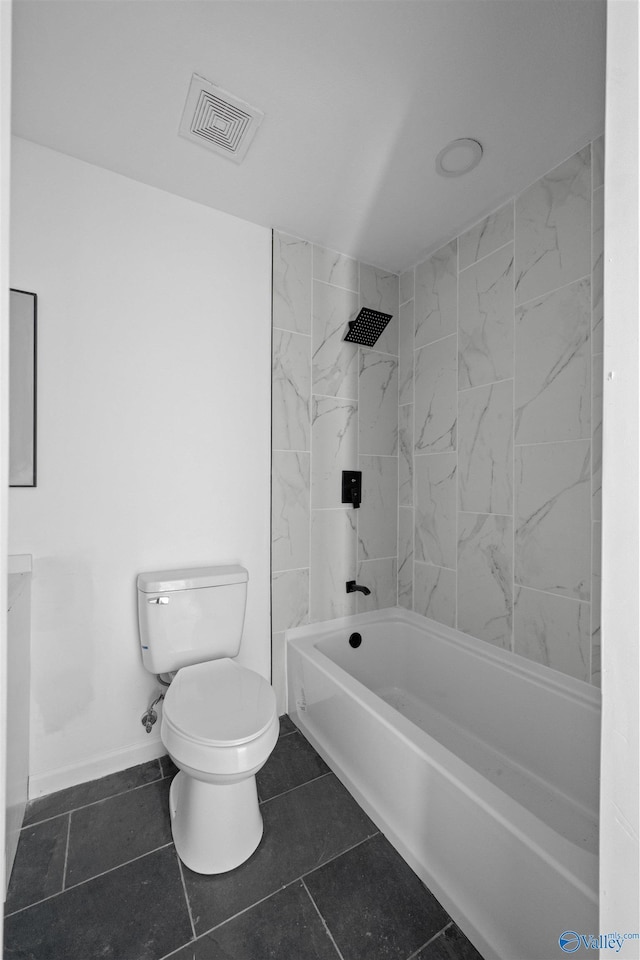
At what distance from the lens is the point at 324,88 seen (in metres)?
1.31

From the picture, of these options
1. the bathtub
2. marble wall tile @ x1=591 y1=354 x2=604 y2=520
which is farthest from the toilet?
marble wall tile @ x1=591 y1=354 x2=604 y2=520

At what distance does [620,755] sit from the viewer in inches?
17.2

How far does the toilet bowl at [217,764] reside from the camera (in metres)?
1.20

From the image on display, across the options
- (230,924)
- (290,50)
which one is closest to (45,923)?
(230,924)

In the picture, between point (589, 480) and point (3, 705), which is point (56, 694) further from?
point (589, 480)

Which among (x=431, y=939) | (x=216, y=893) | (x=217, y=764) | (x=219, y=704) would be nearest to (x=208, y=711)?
(x=219, y=704)

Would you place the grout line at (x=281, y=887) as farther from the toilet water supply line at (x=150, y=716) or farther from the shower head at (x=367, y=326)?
the shower head at (x=367, y=326)

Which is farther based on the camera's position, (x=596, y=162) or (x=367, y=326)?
(x=367, y=326)

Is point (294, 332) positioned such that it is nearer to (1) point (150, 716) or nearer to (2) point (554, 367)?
(2) point (554, 367)

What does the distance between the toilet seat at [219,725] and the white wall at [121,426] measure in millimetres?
431

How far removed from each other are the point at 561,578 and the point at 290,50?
191cm

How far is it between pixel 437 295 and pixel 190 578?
178 centimetres

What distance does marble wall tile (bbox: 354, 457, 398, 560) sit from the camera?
2.26 m

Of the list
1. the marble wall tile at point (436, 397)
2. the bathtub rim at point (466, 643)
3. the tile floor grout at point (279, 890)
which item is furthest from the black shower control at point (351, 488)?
the tile floor grout at point (279, 890)
